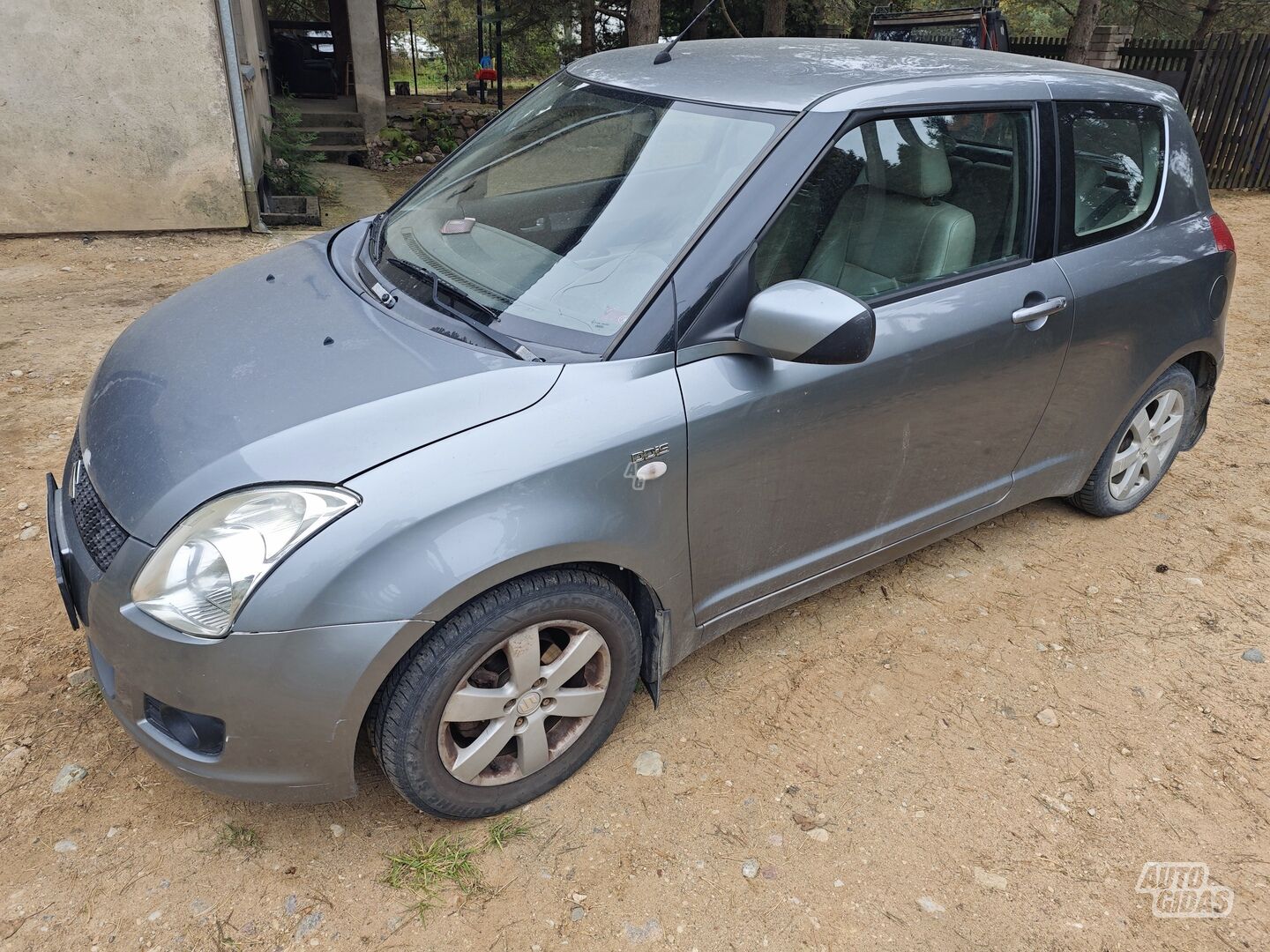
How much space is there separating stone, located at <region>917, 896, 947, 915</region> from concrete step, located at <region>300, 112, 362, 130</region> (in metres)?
11.9

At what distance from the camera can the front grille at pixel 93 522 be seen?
2049 millimetres

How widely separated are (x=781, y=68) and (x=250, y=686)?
2274mm

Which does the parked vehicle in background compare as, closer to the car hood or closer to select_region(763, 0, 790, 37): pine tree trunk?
select_region(763, 0, 790, 37): pine tree trunk

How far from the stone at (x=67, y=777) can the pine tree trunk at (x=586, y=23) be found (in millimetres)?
12631

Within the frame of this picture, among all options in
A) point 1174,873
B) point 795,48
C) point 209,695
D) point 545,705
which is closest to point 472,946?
point 545,705

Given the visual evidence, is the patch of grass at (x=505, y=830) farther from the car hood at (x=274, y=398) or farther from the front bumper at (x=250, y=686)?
the car hood at (x=274, y=398)

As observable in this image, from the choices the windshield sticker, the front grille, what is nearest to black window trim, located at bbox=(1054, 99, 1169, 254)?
the windshield sticker

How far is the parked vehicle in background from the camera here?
9.86 m

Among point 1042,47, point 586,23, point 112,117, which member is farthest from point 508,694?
point 1042,47

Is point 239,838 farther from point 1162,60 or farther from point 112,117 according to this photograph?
point 1162,60

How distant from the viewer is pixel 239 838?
91.7 inches

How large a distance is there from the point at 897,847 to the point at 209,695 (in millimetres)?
1767

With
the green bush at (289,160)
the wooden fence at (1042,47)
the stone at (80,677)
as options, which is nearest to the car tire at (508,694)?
the stone at (80,677)

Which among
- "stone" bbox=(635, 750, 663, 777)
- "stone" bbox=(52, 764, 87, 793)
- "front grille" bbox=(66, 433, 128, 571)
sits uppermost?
"front grille" bbox=(66, 433, 128, 571)
